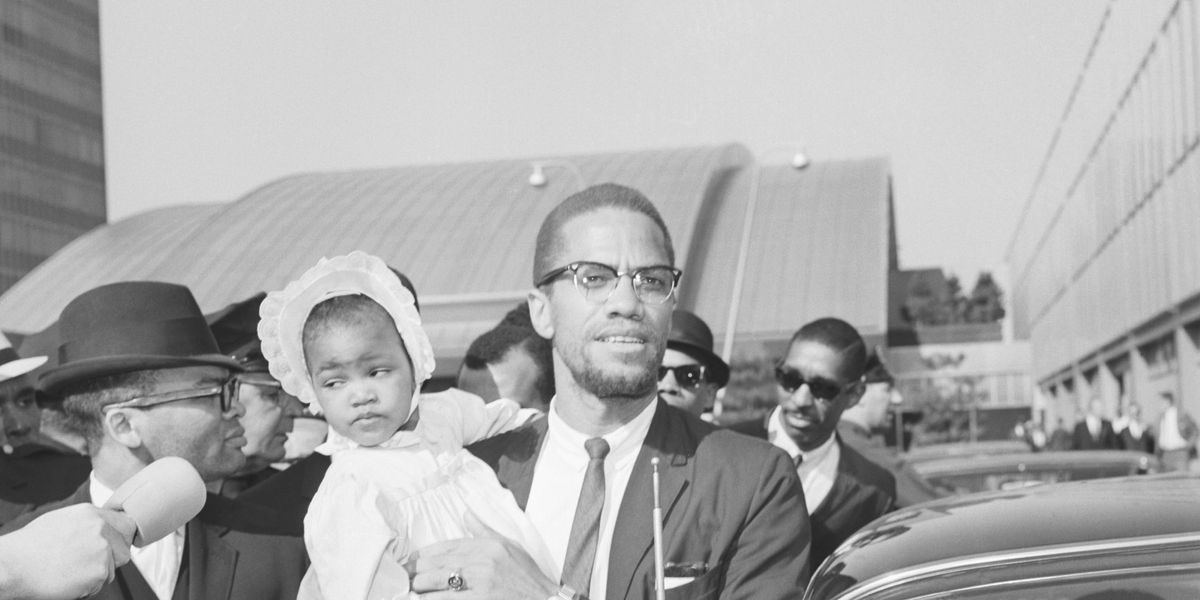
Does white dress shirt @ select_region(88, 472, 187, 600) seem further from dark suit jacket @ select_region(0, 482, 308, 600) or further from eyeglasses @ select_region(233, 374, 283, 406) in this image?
eyeglasses @ select_region(233, 374, 283, 406)

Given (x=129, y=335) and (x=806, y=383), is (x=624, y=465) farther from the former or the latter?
(x=806, y=383)

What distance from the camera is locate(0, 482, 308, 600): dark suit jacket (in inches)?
144

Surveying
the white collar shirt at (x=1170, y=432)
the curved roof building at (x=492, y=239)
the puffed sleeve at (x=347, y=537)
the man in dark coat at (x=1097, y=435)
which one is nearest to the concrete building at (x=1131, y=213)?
the man in dark coat at (x=1097, y=435)

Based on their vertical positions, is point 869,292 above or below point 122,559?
above

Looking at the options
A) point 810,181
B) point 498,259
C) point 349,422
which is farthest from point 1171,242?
point 810,181

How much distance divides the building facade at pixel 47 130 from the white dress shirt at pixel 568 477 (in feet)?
266

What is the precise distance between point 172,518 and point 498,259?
54.8m

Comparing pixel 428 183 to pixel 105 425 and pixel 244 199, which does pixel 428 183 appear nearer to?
pixel 244 199

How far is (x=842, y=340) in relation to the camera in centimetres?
602

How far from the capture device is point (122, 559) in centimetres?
238

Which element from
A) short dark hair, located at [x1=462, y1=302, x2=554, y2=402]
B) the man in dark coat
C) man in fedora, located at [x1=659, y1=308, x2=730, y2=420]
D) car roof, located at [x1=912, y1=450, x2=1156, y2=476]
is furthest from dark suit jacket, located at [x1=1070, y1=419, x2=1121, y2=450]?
short dark hair, located at [x1=462, y1=302, x2=554, y2=402]

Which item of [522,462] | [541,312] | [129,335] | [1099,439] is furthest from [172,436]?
[1099,439]

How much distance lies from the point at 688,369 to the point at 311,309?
2.90 metres

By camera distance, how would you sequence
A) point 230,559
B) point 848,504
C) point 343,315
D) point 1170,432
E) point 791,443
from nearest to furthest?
1. point 343,315
2. point 230,559
3. point 848,504
4. point 791,443
5. point 1170,432
